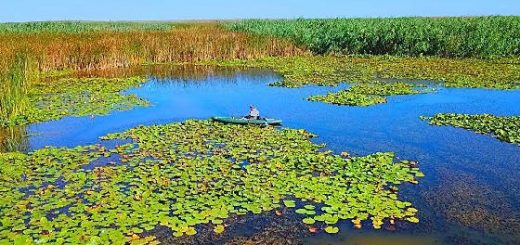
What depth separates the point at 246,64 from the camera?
25.3 metres

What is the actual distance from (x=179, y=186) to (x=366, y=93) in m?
10.1

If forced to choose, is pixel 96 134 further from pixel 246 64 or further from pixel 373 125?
pixel 246 64

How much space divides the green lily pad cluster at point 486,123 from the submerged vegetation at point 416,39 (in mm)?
15140

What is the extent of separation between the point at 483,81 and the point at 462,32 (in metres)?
11.5

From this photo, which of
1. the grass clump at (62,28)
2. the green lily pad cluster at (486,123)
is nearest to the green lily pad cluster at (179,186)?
Answer: the green lily pad cluster at (486,123)

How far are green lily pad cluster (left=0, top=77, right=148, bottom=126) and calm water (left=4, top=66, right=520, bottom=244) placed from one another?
0.57 meters

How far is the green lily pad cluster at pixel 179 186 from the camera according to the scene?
6426 millimetres

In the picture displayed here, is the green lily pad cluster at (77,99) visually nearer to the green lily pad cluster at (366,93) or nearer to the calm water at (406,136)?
the calm water at (406,136)

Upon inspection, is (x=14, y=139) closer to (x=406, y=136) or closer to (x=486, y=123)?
(x=406, y=136)

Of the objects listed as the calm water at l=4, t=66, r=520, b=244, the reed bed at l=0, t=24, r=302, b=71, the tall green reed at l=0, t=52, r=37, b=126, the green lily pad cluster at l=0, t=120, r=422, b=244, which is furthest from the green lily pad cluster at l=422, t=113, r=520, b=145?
the reed bed at l=0, t=24, r=302, b=71

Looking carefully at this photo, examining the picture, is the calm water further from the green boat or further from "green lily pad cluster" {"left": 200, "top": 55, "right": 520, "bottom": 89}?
"green lily pad cluster" {"left": 200, "top": 55, "right": 520, "bottom": 89}

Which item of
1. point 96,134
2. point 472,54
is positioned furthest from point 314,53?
point 96,134

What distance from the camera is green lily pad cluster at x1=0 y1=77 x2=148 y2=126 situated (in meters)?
13.3

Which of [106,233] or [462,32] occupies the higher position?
[462,32]
